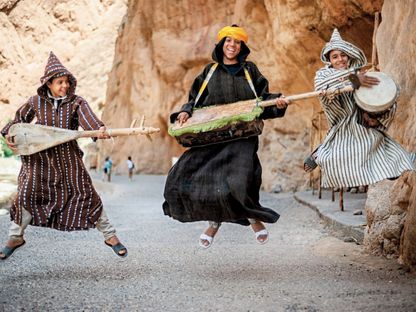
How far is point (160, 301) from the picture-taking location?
3.35 m

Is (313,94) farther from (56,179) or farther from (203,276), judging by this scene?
(56,179)

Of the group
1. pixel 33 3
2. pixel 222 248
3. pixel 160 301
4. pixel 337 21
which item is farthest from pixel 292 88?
pixel 33 3

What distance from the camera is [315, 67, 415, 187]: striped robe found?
12.2 ft

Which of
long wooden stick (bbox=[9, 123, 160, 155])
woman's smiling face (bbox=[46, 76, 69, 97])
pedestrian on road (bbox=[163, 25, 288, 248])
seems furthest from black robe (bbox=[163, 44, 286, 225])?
woman's smiling face (bbox=[46, 76, 69, 97])

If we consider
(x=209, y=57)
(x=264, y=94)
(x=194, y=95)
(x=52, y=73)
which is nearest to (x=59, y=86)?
(x=52, y=73)

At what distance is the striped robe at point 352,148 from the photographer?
372cm

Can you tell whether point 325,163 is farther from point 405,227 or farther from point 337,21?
point 337,21

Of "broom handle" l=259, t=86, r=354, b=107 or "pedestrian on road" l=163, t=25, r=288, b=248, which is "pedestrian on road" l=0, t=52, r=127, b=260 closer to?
"pedestrian on road" l=163, t=25, r=288, b=248

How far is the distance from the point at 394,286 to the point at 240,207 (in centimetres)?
122

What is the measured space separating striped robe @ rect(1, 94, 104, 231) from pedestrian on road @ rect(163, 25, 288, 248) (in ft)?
2.20

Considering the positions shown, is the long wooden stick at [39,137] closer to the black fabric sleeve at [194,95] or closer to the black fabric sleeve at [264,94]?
the black fabric sleeve at [194,95]

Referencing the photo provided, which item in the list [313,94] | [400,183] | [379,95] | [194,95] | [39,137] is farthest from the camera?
[194,95]

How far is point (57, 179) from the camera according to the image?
14.3 ft

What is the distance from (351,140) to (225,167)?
0.97 metres
